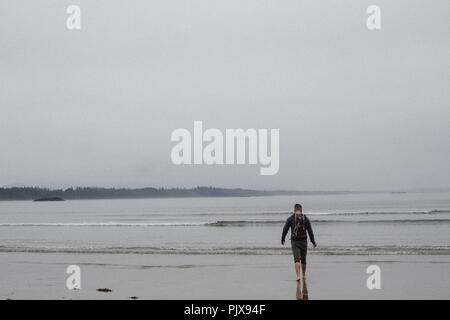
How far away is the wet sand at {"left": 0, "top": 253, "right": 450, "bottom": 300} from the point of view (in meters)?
11.9

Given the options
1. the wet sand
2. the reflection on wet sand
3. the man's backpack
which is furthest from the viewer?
the man's backpack

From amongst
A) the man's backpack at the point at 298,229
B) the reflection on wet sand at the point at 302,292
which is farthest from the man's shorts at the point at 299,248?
the reflection on wet sand at the point at 302,292

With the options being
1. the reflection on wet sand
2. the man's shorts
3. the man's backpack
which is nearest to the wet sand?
the reflection on wet sand

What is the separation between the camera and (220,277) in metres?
14.5

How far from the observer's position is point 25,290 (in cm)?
1267

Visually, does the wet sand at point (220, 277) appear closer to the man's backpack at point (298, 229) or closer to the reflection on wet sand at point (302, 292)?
the reflection on wet sand at point (302, 292)

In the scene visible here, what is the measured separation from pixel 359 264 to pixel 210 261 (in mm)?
5159

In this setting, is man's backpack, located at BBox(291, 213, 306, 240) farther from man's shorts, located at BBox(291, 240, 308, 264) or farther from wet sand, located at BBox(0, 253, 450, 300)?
wet sand, located at BBox(0, 253, 450, 300)

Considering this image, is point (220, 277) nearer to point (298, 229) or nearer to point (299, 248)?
point (299, 248)

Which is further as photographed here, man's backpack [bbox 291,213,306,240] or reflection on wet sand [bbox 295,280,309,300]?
man's backpack [bbox 291,213,306,240]
